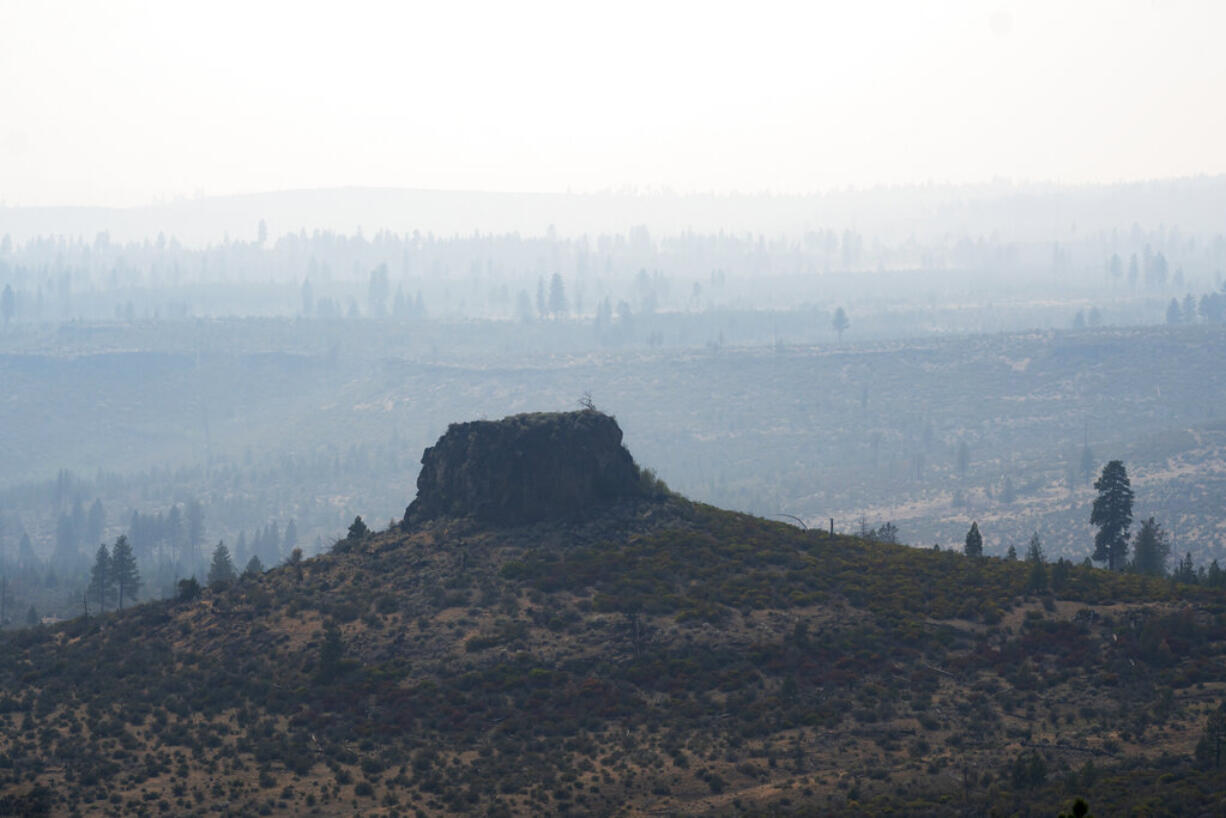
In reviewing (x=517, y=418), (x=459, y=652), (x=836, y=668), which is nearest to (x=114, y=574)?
(x=517, y=418)

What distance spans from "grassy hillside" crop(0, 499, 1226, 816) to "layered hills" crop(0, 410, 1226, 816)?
20cm

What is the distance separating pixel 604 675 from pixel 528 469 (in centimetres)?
2006

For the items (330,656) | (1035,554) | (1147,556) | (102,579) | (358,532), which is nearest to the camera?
(330,656)

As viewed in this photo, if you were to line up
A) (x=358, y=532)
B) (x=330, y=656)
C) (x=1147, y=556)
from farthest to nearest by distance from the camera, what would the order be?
1. (x=1147, y=556)
2. (x=358, y=532)
3. (x=330, y=656)

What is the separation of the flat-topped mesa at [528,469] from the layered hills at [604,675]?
183mm

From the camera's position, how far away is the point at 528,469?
85.6m

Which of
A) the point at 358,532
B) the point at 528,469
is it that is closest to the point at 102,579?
the point at 358,532

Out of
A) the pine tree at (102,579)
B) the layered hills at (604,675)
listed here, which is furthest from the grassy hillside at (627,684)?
the pine tree at (102,579)

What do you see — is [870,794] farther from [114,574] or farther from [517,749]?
[114,574]

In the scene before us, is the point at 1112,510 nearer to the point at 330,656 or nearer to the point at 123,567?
the point at 330,656

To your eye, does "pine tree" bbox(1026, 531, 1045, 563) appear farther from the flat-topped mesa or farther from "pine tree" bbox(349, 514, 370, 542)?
"pine tree" bbox(349, 514, 370, 542)

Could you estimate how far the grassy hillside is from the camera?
55750 mm

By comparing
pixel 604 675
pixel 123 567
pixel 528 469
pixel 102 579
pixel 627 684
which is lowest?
pixel 102 579

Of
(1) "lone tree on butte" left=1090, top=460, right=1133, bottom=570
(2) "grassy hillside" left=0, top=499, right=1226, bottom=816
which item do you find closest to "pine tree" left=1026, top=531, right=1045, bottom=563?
(2) "grassy hillside" left=0, top=499, right=1226, bottom=816
